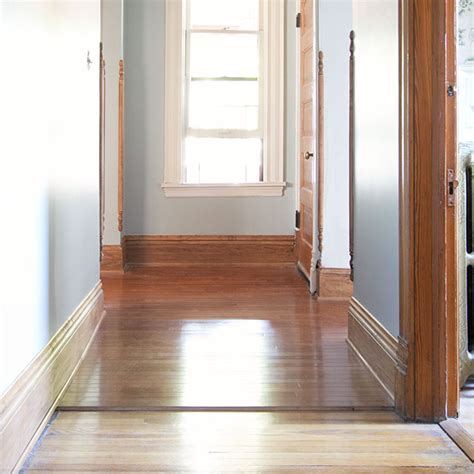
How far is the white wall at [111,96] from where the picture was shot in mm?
5430

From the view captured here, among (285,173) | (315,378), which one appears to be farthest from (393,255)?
(285,173)

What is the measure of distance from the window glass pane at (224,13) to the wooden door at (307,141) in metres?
0.78

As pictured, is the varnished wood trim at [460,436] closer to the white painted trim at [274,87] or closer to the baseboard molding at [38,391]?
the baseboard molding at [38,391]

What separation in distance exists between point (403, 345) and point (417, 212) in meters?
0.40

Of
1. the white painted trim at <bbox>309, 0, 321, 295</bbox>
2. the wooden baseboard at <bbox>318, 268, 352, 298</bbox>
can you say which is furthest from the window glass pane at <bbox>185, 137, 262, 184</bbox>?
the wooden baseboard at <bbox>318, 268, 352, 298</bbox>

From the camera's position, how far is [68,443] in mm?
2010

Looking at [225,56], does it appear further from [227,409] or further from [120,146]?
[227,409]

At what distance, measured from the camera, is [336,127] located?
440 cm

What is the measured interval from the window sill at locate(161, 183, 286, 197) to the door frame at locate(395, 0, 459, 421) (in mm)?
3729

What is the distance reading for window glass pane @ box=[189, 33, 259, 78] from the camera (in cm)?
601

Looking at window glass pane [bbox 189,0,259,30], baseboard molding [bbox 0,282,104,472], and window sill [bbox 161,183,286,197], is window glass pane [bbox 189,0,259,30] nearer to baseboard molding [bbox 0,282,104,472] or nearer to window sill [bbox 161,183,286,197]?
window sill [bbox 161,183,286,197]

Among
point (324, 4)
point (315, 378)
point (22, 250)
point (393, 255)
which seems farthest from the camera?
point (324, 4)

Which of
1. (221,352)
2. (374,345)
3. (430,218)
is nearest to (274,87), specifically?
(221,352)

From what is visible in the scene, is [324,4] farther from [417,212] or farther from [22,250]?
[22,250]
